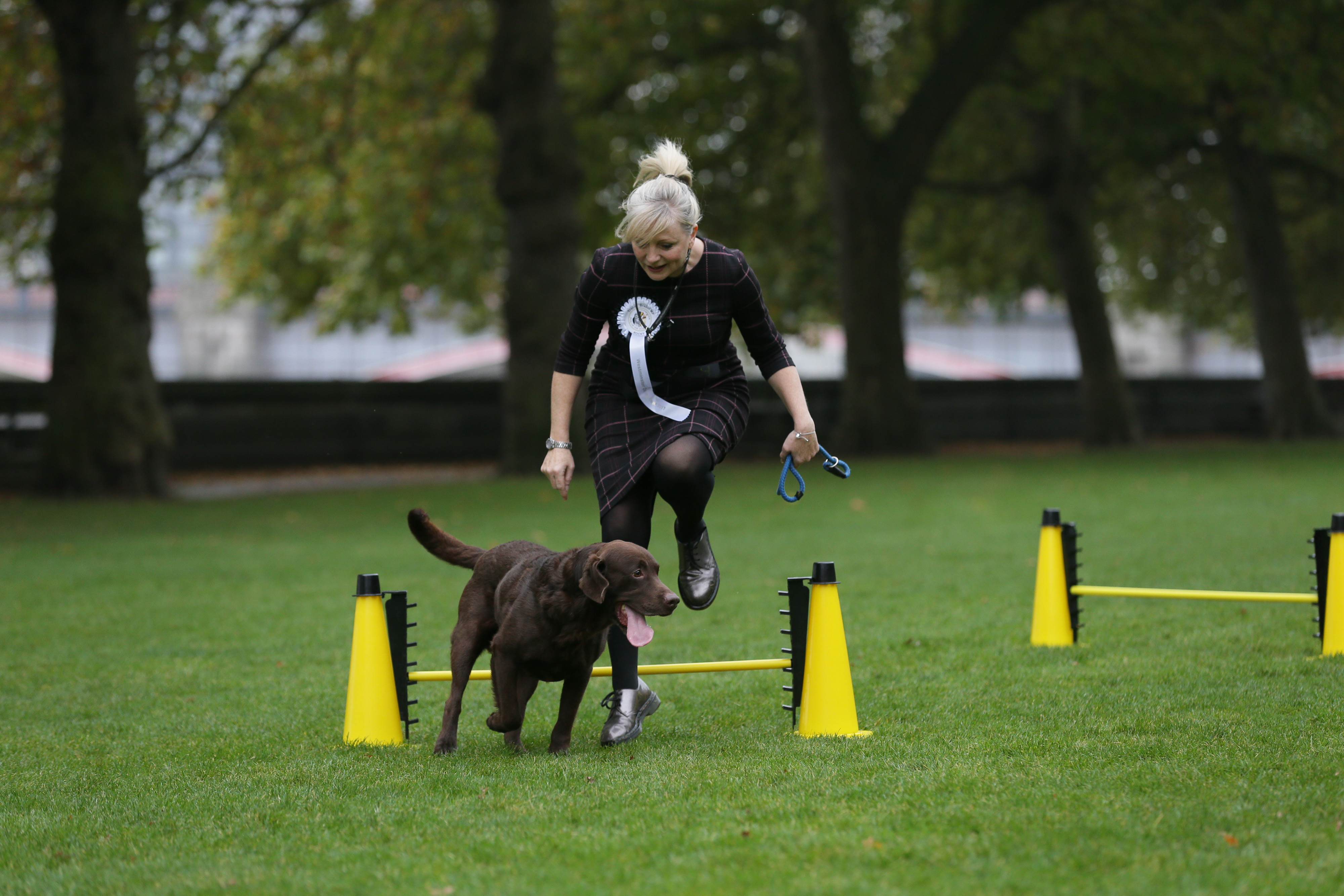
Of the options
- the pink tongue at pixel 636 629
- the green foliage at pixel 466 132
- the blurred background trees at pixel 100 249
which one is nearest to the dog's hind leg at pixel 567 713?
the pink tongue at pixel 636 629

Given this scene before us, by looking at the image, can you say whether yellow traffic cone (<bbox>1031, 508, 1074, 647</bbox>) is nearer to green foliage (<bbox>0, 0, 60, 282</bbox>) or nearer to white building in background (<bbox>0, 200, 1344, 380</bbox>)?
green foliage (<bbox>0, 0, 60, 282</bbox>)

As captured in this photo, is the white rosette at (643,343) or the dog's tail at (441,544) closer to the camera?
the white rosette at (643,343)

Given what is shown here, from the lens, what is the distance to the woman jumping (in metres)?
4.98

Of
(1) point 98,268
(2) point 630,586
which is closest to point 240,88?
(1) point 98,268

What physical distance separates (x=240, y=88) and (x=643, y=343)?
16697mm

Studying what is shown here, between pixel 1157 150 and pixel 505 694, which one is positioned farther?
pixel 1157 150

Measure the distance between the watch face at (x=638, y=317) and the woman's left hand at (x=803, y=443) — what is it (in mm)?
619

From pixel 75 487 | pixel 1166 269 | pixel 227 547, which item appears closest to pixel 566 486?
pixel 227 547

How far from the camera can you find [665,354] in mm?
5090

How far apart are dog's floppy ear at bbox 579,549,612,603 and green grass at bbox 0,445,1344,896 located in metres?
0.59

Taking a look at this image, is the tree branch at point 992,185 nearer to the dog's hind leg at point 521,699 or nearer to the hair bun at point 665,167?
the hair bun at point 665,167

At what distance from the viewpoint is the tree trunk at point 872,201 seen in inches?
904

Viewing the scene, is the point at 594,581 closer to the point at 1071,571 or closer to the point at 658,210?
the point at 658,210

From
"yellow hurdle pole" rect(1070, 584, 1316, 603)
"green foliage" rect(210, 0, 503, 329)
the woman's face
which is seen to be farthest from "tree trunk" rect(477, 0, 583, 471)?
the woman's face
